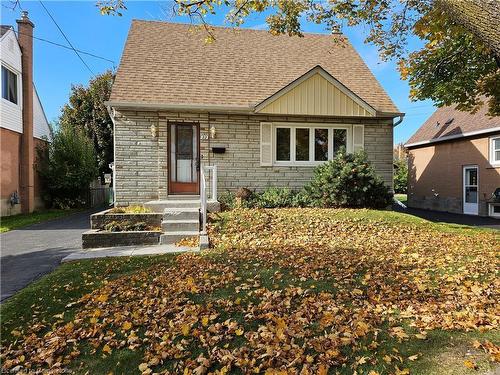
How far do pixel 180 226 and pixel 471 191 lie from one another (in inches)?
616

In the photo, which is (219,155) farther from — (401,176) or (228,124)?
(401,176)

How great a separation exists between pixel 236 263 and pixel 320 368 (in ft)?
9.27

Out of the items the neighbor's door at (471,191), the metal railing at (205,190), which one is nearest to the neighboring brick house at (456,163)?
the neighbor's door at (471,191)

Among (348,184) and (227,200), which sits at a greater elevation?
(348,184)

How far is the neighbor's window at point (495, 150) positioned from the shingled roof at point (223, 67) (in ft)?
22.8

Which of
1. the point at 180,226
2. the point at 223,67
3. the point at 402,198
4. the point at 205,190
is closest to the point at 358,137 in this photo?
the point at 223,67

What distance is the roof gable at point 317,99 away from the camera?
11000 mm

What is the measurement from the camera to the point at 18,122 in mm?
14750

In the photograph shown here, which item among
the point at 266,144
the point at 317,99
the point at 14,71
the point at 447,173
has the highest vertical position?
the point at 14,71

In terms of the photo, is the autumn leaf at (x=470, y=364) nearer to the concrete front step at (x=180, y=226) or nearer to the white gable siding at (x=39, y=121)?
the concrete front step at (x=180, y=226)

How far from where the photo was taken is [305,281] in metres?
4.36

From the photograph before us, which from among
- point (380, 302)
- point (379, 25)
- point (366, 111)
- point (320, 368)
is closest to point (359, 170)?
point (366, 111)

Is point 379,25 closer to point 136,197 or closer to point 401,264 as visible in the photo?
point 401,264

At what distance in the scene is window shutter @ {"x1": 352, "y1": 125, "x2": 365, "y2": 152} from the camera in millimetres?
11750
